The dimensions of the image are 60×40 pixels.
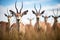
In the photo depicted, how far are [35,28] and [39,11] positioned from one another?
0.97 ft

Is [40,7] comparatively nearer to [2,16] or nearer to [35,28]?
[35,28]

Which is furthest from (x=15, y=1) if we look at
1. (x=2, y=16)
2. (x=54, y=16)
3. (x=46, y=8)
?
(x=54, y=16)

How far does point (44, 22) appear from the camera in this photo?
2518 mm

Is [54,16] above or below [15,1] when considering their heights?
below

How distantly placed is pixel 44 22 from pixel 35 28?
0.60 feet

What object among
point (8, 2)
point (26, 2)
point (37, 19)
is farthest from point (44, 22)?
point (8, 2)

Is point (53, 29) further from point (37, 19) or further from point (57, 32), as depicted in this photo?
point (37, 19)

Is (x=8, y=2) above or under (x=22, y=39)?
above

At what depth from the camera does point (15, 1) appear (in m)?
2.51

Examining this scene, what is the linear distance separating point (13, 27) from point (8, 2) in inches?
17.0

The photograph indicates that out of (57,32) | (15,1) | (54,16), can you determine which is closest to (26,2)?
(15,1)

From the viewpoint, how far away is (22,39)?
8.08 feet

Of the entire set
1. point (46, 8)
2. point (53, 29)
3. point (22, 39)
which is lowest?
point (22, 39)

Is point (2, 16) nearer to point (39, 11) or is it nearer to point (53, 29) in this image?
point (39, 11)
